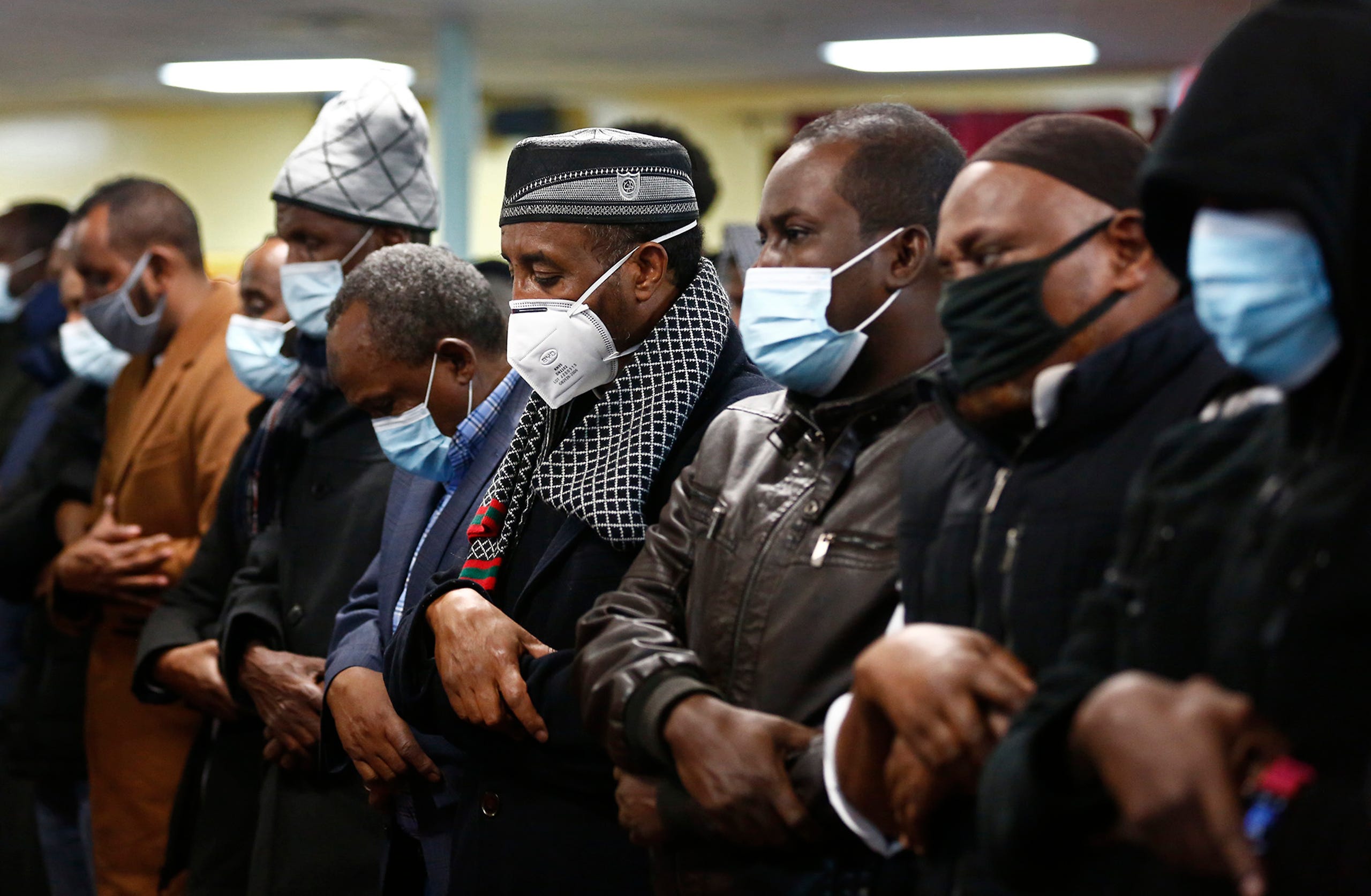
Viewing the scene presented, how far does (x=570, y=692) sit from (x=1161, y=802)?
1.19 m

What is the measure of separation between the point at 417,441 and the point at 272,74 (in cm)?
835

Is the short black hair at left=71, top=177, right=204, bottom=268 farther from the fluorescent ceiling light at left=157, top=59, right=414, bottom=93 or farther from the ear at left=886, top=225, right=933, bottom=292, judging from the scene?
the fluorescent ceiling light at left=157, top=59, right=414, bottom=93

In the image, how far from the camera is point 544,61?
10352mm

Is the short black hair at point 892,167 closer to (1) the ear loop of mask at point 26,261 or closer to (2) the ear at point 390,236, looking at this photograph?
(2) the ear at point 390,236

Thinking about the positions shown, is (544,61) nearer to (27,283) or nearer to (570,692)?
(27,283)

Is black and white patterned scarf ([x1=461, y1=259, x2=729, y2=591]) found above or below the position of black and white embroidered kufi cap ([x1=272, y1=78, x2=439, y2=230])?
below

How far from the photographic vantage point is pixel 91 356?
16.3ft

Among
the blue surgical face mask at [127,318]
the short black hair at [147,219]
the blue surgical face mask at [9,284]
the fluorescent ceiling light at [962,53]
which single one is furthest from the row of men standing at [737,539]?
the fluorescent ceiling light at [962,53]

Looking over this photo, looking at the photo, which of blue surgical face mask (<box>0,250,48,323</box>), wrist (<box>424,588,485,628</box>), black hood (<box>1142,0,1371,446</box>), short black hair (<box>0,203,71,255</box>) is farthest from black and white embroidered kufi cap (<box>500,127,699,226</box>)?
short black hair (<box>0,203,71,255</box>)

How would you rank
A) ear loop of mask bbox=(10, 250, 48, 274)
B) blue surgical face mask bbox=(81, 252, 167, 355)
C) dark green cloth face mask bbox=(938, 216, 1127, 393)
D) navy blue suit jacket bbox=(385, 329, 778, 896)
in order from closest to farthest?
dark green cloth face mask bbox=(938, 216, 1127, 393) → navy blue suit jacket bbox=(385, 329, 778, 896) → blue surgical face mask bbox=(81, 252, 167, 355) → ear loop of mask bbox=(10, 250, 48, 274)

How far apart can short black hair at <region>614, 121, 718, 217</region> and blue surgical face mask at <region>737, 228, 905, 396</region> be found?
1720mm

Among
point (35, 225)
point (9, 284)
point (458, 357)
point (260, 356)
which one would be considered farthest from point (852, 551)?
point (35, 225)

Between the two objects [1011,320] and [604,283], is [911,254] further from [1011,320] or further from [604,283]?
A: [604,283]

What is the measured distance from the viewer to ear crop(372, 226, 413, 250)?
3.91 meters
